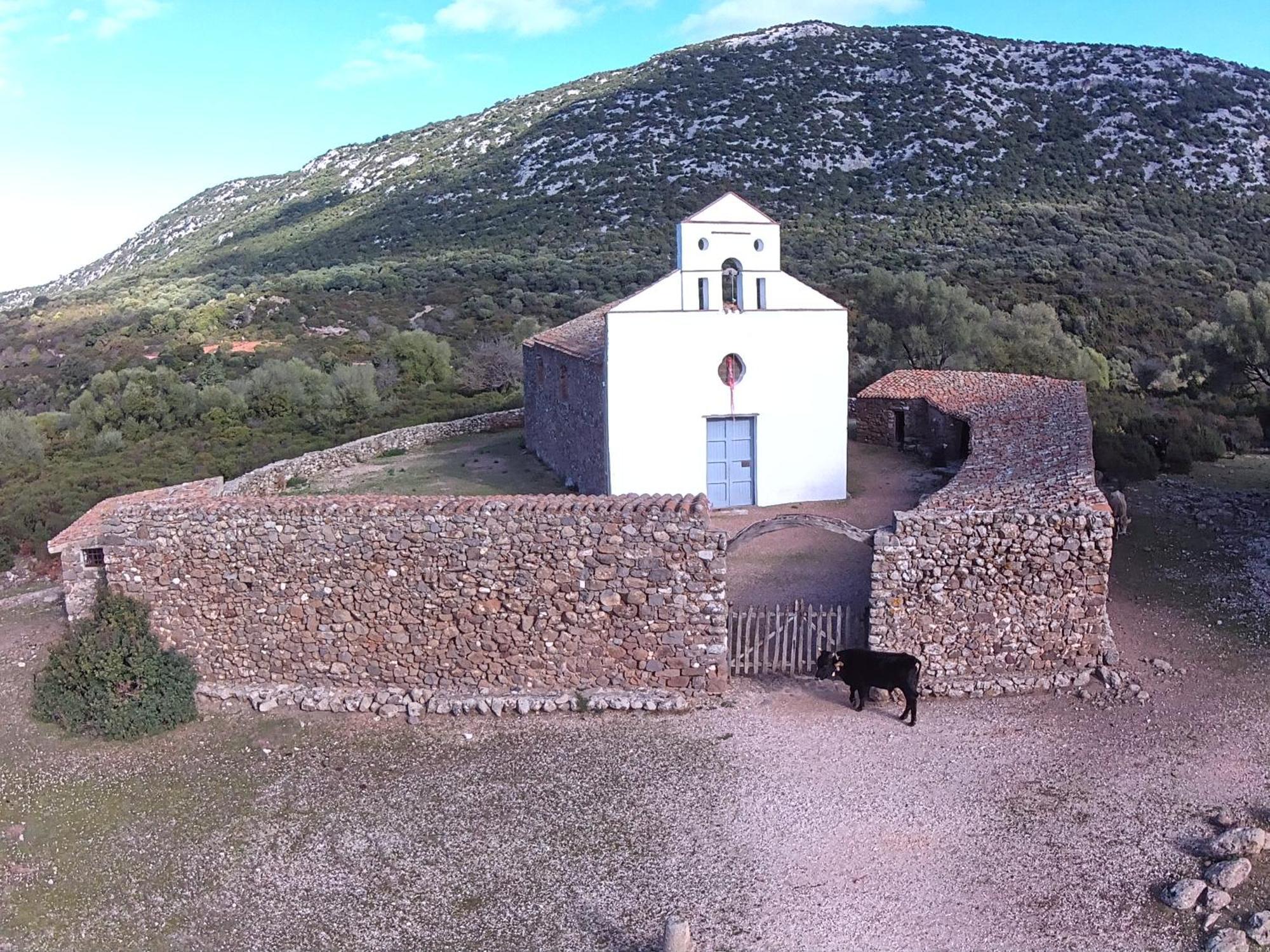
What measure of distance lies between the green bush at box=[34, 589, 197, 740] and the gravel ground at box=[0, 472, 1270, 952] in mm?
210

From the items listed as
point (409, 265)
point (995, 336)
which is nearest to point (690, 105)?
point (409, 265)

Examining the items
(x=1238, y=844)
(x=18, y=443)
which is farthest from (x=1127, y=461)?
(x=18, y=443)

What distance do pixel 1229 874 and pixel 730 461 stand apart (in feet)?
41.2

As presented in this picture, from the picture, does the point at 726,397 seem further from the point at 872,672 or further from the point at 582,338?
the point at 872,672

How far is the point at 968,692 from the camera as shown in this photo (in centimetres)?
994

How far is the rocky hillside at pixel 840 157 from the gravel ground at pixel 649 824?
36.2 metres

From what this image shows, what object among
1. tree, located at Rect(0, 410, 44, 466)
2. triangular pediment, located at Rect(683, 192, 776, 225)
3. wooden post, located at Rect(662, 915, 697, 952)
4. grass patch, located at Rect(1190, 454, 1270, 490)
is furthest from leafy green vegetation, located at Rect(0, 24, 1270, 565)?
wooden post, located at Rect(662, 915, 697, 952)

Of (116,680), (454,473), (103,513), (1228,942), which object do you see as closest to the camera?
(1228,942)

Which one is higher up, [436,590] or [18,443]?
[18,443]

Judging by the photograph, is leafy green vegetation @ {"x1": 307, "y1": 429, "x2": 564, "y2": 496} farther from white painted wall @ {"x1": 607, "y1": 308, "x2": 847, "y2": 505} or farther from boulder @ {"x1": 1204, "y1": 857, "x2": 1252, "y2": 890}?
boulder @ {"x1": 1204, "y1": 857, "x2": 1252, "y2": 890}

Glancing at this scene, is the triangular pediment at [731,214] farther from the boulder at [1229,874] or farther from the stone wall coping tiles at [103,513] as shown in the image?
the boulder at [1229,874]

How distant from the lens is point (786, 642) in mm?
10391

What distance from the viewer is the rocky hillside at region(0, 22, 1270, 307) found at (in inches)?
2039

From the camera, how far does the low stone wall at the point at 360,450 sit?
22.2 m
